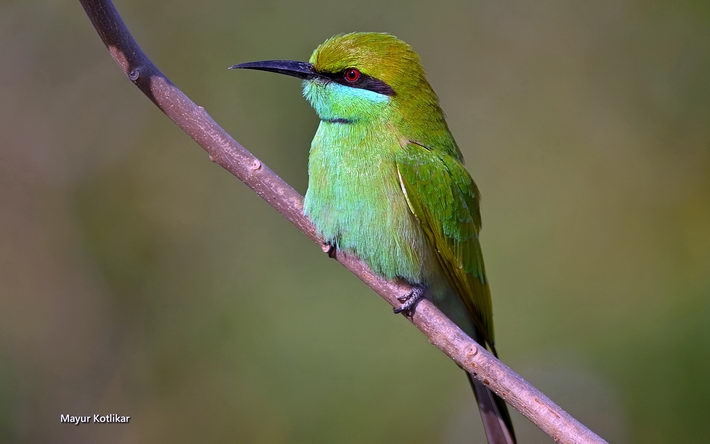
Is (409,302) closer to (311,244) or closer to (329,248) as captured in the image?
(329,248)

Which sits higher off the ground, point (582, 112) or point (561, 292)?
point (582, 112)

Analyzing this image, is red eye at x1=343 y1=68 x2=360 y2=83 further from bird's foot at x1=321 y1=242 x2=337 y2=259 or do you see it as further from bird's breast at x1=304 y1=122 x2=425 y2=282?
bird's foot at x1=321 y1=242 x2=337 y2=259

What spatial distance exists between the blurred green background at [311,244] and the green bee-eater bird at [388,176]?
0.92 metres

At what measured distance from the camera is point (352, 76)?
10.1ft

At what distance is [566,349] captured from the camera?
400 cm

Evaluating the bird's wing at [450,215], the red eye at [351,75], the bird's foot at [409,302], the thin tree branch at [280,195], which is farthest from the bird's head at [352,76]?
the bird's foot at [409,302]

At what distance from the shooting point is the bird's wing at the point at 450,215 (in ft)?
9.96

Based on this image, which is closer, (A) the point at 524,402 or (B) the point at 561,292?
(A) the point at 524,402

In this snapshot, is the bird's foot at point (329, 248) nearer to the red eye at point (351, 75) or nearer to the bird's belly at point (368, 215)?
the bird's belly at point (368, 215)

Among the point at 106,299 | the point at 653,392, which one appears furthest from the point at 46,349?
the point at 653,392

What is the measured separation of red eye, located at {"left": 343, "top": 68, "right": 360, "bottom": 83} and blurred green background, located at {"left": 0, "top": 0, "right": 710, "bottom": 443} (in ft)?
4.43

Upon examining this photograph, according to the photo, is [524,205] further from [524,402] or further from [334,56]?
[524,402]

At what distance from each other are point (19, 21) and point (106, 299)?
5.72ft

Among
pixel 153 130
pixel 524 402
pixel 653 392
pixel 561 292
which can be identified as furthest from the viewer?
pixel 153 130
